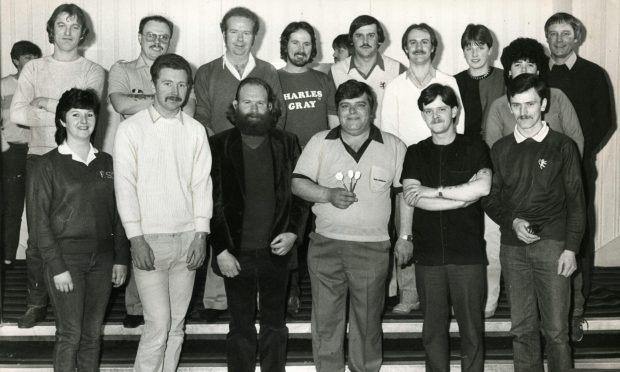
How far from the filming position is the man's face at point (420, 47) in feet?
13.8

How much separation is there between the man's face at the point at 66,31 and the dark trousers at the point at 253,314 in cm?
173

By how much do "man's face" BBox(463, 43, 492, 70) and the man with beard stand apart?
1.54m

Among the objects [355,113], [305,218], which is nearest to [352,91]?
[355,113]

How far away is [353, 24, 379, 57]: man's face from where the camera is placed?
437 centimetres

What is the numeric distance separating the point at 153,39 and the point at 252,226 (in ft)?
4.81

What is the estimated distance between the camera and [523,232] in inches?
131

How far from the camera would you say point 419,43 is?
4.21 meters

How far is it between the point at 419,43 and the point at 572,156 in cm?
128

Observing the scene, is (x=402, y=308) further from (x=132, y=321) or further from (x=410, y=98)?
(x=132, y=321)

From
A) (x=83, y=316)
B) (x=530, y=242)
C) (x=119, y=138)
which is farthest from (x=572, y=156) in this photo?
(x=83, y=316)

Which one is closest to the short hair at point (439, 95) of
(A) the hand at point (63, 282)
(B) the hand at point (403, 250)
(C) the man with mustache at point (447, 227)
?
(C) the man with mustache at point (447, 227)

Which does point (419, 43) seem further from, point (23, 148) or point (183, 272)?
point (23, 148)

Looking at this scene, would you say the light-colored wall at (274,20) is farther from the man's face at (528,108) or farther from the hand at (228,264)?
the hand at (228,264)

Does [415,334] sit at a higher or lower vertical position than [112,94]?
lower
